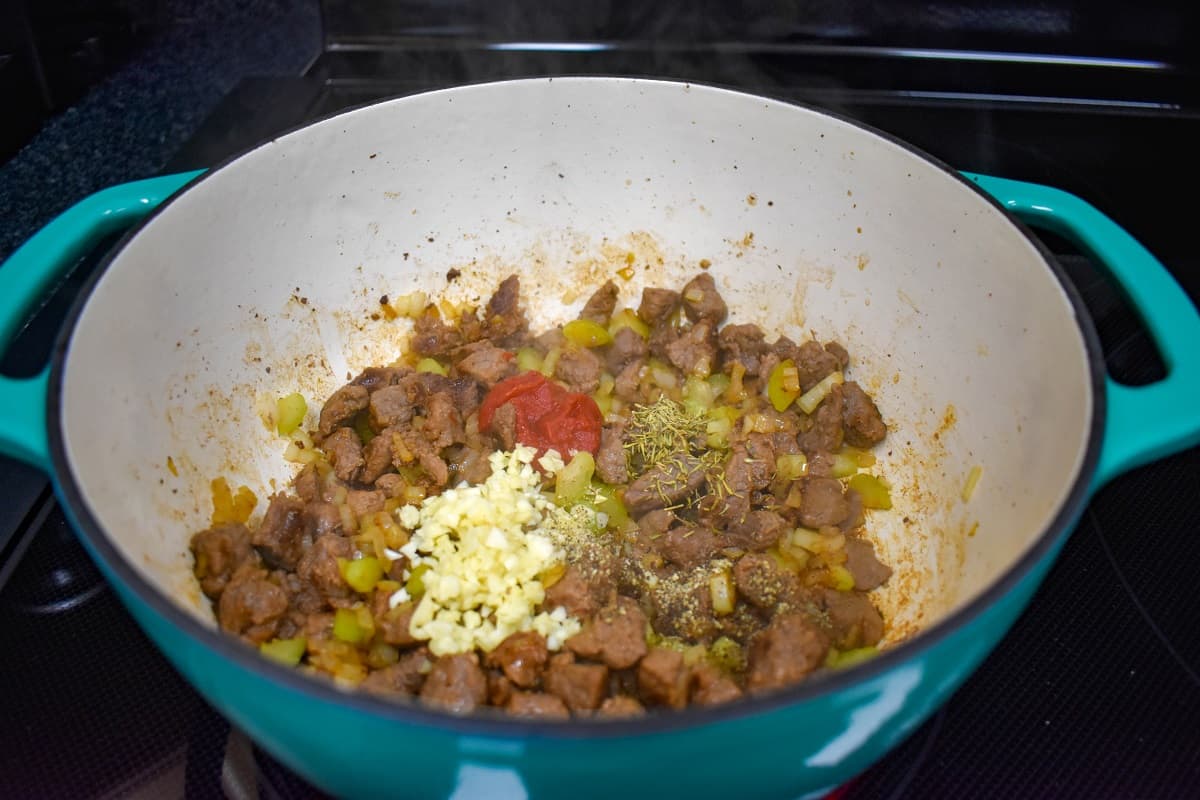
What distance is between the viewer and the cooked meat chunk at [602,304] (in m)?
2.48

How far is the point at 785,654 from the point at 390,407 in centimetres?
108

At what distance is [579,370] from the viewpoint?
93.9 inches

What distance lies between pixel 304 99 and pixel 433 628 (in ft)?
5.65

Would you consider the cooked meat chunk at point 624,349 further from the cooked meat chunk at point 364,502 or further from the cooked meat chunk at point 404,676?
the cooked meat chunk at point 404,676

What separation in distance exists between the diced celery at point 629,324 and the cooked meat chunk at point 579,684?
3.45 feet

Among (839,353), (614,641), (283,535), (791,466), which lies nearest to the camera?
(614,641)

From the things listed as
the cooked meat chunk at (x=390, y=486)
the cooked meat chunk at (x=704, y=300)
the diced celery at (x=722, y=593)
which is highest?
the cooked meat chunk at (x=704, y=300)

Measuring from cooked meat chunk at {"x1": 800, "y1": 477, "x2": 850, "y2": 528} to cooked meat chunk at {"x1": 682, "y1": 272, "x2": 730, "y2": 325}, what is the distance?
0.55 meters

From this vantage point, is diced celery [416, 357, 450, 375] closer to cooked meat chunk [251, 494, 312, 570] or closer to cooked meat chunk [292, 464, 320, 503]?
cooked meat chunk [292, 464, 320, 503]

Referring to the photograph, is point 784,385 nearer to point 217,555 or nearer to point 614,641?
point 614,641

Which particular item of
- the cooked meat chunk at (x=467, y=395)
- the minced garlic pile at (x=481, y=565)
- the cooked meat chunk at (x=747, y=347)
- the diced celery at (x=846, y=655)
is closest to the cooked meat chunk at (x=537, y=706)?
the minced garlic pile at (x=481, y=565)

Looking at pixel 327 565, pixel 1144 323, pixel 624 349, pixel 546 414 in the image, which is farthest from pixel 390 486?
pixel 1144 323

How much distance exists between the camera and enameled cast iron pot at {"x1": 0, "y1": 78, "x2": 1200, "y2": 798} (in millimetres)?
1133

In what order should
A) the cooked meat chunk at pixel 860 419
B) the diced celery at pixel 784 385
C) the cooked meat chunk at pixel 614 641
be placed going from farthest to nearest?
the diced celery at pixel 784 385 < the cooked meat chunk at pixel 860 419 < the cooked meat chunk at pixel 614 641
